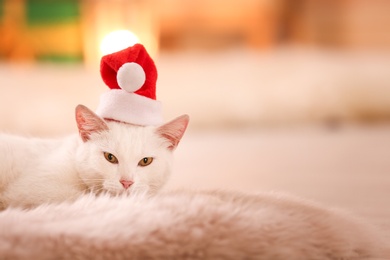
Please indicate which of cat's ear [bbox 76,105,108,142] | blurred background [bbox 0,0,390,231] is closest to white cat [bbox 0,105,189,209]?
cat's ear [bbox 76,105,108,142]

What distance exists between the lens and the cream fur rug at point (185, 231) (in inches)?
17.9

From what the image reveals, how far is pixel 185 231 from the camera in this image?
0.48m

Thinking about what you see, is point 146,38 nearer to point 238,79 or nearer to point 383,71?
point 238,79

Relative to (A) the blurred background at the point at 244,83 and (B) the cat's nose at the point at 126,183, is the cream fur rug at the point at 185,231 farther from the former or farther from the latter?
(A) the blurred background at the point at 244,83

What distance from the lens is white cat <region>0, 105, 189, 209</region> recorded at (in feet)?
2.10

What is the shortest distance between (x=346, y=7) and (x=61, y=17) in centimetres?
226

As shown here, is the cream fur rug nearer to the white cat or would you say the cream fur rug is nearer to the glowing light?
the white cat

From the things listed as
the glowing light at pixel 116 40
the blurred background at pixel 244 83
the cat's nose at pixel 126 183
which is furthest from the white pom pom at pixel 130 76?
the glowing light at pixel 116 40

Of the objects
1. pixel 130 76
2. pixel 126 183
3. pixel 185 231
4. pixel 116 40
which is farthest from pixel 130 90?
pixel 116 40

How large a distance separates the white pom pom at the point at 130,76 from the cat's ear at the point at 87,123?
0.18 ft

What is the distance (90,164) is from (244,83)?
165cm

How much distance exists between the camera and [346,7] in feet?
13.6

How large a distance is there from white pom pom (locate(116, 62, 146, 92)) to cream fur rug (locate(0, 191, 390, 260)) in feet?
0.58

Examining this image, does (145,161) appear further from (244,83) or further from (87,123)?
(244,83)
